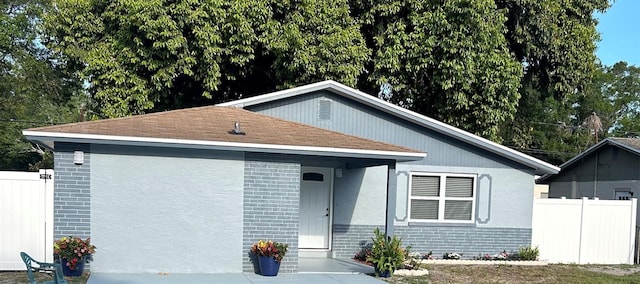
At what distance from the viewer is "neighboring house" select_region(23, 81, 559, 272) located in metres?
9.05

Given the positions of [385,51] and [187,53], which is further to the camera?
[385,51]

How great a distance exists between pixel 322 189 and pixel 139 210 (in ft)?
14.4

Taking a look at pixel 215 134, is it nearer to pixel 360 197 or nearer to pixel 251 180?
pixel 251 180

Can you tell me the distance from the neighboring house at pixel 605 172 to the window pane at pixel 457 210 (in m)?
6.57

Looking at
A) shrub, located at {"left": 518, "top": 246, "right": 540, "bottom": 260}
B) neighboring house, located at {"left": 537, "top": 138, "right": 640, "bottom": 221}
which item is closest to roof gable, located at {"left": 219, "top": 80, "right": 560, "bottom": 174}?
shrub, located at {"left": 518, "top": 246, "right": 540, "bottom": 260}

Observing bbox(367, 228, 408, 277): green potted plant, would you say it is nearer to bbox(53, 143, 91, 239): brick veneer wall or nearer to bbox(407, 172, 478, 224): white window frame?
bbox(407, 172, 478, 224): white window frame

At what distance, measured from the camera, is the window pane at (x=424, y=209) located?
12516 millimetres

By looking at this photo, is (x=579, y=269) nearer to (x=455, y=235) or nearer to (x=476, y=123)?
(x=455, y=235)

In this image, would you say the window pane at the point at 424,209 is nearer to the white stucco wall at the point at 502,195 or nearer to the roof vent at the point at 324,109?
the white stucco wall at the point at 502,195

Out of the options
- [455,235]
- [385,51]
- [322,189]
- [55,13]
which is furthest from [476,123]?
Answer: [55,13]

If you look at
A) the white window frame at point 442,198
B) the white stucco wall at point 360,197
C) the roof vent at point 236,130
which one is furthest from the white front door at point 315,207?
the roof vent at point 236,130

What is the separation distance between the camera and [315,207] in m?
12.3

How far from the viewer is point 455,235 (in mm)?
12672

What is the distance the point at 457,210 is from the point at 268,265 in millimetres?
5315
